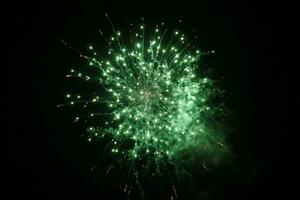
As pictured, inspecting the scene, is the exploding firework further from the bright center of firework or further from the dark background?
the dark background

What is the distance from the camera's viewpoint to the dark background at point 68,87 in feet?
37.6

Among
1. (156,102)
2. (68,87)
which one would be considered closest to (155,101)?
(156,102)

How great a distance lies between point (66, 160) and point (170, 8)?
288 inches

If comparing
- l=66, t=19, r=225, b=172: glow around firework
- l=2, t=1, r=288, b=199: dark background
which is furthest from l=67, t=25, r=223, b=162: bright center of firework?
l=2, t=1, r=288, b=199: dark background

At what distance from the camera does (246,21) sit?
39.7 feet

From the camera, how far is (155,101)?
9.36 m

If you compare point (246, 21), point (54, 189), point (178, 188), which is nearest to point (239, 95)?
point (246, 21)

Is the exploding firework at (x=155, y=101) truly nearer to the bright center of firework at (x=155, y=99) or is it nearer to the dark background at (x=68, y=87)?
the bright center of firework at (x=155, y=99)

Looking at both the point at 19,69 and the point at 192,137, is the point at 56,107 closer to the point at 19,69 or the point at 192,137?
the point at 19,69

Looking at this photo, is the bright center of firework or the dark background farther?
the dark background

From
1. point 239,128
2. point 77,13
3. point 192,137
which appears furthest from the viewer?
point 77,13

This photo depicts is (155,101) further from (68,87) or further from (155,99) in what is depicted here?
(68,87)

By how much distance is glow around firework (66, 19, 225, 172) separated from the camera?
9.17m

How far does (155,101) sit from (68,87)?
3919 millimetres
